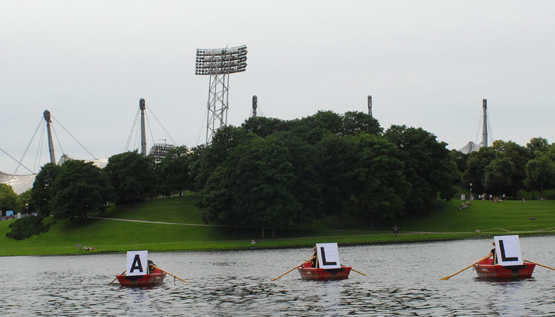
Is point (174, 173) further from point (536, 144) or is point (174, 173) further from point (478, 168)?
point (536, 144)

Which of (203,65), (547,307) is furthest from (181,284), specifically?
(203,65)

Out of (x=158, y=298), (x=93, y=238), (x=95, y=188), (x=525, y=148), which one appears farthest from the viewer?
(x=525, y=148)

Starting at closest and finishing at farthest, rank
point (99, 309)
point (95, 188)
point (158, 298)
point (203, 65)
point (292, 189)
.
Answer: point (99, 309) → point (158, 298) → point (292, 189) → point (95, 188) → point (203, 65)

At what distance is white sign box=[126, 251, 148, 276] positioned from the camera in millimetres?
58897

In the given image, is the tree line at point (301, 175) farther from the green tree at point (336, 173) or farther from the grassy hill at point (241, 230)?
the grassy hill at point (241, 230)

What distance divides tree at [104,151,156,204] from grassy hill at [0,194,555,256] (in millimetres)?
8169

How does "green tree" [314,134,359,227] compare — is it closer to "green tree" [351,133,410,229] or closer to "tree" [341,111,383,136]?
"green tree" [351,133,410,229]

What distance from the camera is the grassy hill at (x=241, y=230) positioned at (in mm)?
109875

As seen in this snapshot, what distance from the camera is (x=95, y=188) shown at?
473 feet

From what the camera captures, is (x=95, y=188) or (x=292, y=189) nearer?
(x=292, y=189)

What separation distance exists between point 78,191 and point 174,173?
106 ft

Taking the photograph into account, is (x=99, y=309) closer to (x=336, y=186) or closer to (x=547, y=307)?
(x=547, y=307)

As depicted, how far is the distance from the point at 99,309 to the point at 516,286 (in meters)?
28.3

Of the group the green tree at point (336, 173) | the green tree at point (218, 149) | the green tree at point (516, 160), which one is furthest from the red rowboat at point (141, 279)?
the green tree at point (516, 160)
